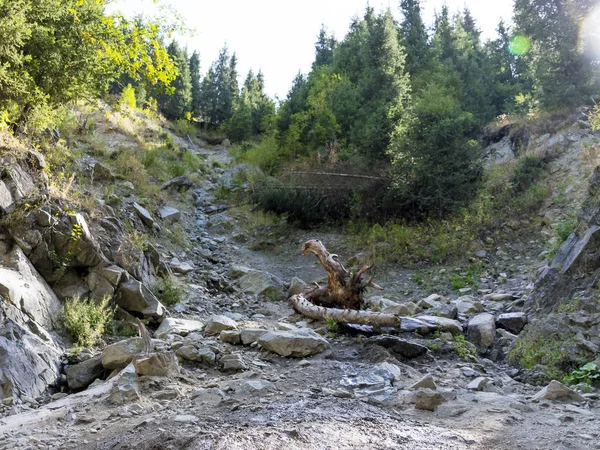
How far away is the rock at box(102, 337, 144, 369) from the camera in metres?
5.21

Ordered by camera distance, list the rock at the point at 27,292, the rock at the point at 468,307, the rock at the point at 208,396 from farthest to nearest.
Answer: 1. the rock at the point at 468,307
2. the rock at the point at 27,292
3. the rock at the point at 208,396

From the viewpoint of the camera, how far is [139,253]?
8734mm

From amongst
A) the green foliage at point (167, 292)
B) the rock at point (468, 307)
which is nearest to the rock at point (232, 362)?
the green foliage at point (167, 292)

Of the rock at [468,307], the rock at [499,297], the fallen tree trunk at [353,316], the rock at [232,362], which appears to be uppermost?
the rock at [499,297]

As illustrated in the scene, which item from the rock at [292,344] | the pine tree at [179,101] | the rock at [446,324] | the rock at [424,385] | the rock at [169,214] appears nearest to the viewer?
the rock at [424,385]

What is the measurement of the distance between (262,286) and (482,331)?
497 centimetres

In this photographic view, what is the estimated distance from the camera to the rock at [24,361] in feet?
15.4

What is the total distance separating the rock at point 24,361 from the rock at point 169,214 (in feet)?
22.7

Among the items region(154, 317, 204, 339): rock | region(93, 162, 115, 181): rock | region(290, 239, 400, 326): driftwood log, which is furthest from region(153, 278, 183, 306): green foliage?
region(93, 162, 115, 181): rock

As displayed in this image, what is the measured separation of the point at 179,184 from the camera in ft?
53.4

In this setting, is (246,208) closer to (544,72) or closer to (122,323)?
(122,323)

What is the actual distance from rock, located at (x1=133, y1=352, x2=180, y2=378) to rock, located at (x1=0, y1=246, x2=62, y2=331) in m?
2.12

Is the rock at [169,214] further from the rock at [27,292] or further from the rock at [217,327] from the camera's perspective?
the rock at [217,327]

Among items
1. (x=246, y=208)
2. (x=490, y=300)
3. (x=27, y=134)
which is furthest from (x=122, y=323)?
(x=246, y=208)
